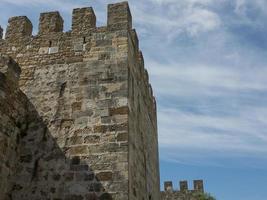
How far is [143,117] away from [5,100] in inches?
122

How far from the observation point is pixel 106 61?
259 inches

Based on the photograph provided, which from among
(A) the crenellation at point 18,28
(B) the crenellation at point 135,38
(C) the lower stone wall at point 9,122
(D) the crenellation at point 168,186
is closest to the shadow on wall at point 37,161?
(C) the lower stone wall at point 9,122

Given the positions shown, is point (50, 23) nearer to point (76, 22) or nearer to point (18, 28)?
point (76, 22)

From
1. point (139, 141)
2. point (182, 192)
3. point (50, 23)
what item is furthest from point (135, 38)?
point (182, 192)

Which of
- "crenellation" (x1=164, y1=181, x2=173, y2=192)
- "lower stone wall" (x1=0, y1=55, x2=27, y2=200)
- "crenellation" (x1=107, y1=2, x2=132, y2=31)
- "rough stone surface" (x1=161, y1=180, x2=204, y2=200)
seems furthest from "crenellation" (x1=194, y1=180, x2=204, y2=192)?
"lower stone wall" (x1=0, y1=55, x2=27, y2=200)

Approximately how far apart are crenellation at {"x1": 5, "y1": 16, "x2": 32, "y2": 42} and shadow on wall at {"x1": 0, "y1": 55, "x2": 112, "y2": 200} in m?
1.40

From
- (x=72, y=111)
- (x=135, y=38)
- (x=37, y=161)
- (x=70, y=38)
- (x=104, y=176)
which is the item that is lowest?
(x=104, y=176)

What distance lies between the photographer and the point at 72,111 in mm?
6320

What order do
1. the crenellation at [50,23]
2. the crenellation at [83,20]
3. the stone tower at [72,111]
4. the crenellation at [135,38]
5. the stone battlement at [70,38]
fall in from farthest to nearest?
the crenellation at [135,38]
the crenellation at [50,23]
the crenellation at [83,20]
the stone battlement at [70,38]
the stone tower at [72,111]

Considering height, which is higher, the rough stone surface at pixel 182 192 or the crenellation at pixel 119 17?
the crenellation at pixel 119 17

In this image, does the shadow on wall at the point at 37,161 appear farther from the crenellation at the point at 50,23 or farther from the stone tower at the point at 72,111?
the crenellation at the point at 50,23

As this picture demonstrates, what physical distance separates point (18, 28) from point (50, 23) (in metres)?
0.66

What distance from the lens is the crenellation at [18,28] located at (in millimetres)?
7238

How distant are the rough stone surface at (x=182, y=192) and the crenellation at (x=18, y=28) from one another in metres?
12.7
